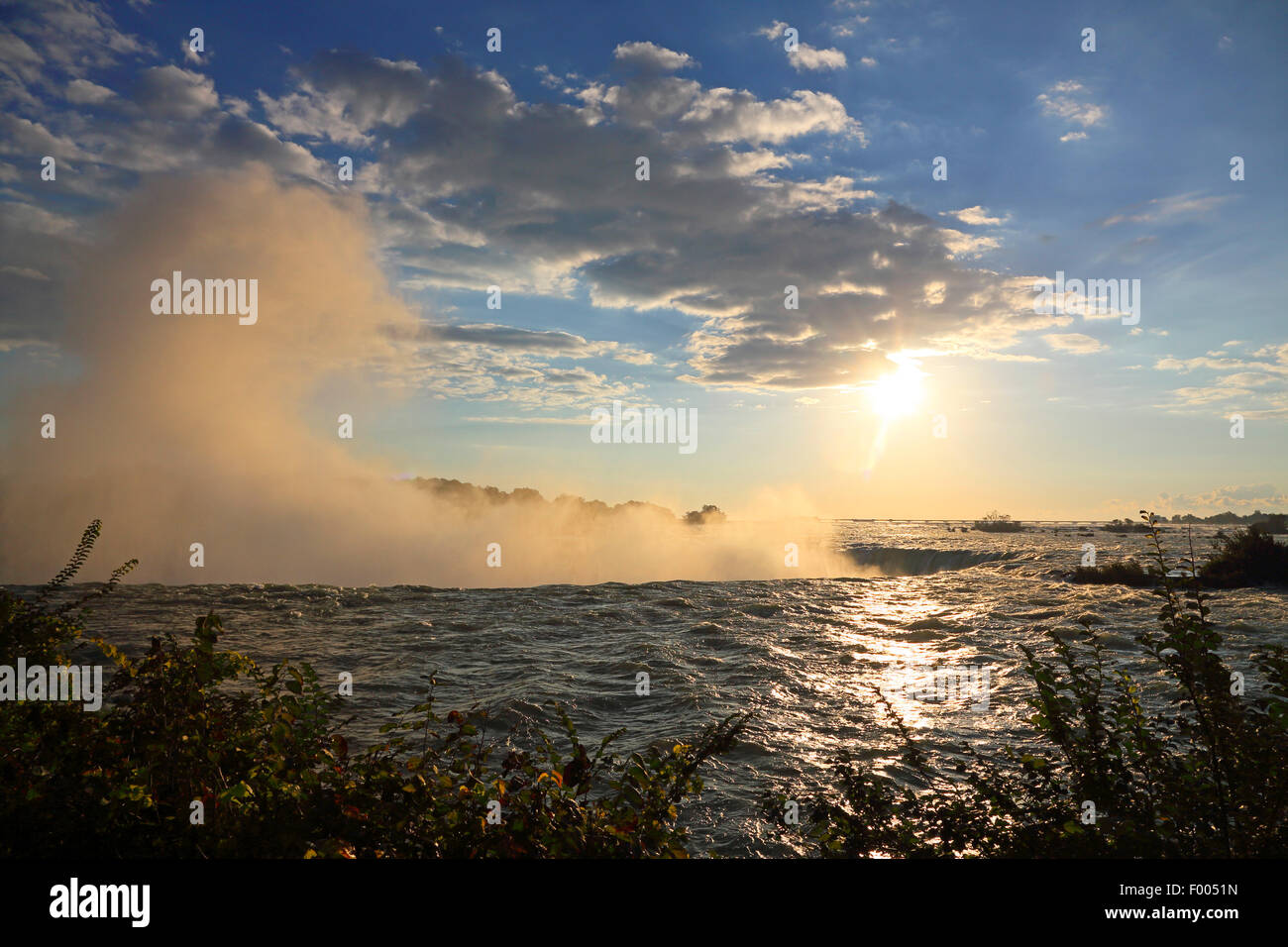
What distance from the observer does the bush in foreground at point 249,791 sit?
399cm

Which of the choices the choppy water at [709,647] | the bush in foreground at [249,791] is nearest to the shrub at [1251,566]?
the choppy water at [709,647]

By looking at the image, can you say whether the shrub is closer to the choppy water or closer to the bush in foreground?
the choppy water

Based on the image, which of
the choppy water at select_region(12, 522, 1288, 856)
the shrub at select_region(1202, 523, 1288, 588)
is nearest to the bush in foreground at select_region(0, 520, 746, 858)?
the choppy water at select_region(12, 522, 1288, 856)

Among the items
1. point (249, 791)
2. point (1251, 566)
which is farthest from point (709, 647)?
Result: point (1251, 566)

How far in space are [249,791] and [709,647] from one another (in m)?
12.7

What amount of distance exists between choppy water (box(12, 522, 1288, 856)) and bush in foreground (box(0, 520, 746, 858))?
2.67m

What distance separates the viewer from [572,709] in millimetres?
10672

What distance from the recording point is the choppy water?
31.3 feet

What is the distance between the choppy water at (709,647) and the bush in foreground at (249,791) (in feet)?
8.76

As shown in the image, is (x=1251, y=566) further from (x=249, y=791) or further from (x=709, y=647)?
(x=249, y=791)
